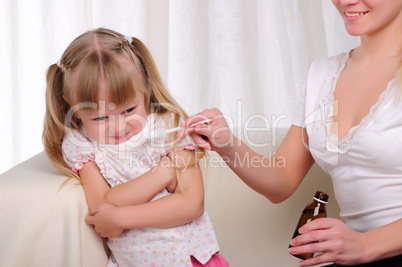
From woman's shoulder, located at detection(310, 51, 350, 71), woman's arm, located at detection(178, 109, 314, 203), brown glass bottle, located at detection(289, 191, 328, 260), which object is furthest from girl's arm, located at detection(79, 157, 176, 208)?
woman's shoulder, located at detection(310, 51, 350, 71)

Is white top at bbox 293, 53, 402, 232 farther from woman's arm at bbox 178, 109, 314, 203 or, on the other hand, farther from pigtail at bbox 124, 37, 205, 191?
pigtail at bbox 124, 37, 205, 191

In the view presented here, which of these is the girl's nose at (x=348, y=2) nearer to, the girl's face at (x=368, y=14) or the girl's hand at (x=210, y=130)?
the girl's face at (x=368, y=14)

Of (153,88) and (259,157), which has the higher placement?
(153,88)

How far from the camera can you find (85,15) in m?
2.04

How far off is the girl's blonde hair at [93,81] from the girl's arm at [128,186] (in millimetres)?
45

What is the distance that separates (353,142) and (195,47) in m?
1.05

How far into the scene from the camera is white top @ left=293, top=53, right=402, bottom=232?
1.10 meters

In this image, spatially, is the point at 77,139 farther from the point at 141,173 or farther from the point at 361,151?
the point at 361,151

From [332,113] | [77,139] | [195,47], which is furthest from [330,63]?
[195,47]

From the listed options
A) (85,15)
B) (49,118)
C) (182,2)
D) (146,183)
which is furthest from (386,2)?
(85,15)

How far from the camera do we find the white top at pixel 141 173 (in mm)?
1128

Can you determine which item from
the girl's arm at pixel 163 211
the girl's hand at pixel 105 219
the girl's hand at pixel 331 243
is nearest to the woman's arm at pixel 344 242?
the girl's hand at pixel 331 243

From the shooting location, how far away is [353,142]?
113cm

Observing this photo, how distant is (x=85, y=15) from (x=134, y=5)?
194 mm
